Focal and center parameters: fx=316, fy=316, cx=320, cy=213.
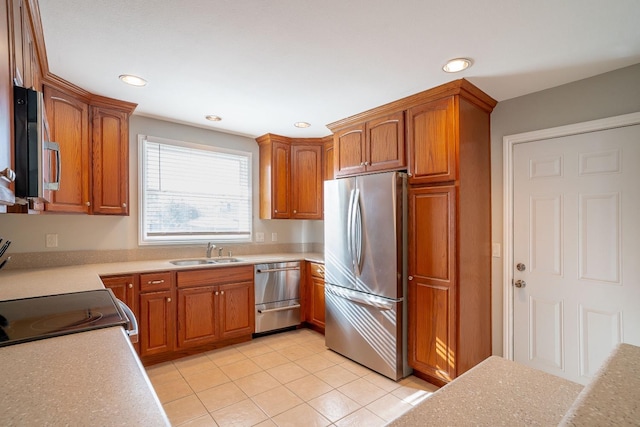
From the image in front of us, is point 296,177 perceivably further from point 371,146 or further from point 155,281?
point 155,281

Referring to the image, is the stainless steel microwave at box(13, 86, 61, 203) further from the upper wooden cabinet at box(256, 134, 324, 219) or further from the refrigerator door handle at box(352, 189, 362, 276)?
the upper wooden cabinet at box(256, 134, 324, 219)

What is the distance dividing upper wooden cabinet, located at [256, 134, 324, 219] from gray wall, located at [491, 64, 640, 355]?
2007mm

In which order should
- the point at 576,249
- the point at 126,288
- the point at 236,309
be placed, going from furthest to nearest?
the point at 236,309 < the point at 126,288 < the point at 576,249

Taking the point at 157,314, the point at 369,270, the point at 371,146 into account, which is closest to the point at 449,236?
the point at 369,270

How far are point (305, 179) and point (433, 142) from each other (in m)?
1.91

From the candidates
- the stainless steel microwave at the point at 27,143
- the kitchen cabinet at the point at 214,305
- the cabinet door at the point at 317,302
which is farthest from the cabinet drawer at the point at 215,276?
the stainless steel microwave at the point at 27,143

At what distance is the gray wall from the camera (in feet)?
6.92

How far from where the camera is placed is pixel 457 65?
2.09 meters

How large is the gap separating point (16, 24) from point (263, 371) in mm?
2688

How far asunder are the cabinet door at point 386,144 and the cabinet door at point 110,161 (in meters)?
2.26

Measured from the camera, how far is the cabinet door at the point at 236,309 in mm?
3205

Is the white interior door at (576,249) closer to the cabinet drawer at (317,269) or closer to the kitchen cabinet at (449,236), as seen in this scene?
the kitchen cabinet at (449,236)

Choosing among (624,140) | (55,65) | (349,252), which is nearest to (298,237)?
(349,252)

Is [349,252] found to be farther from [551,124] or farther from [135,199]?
[135,199]
